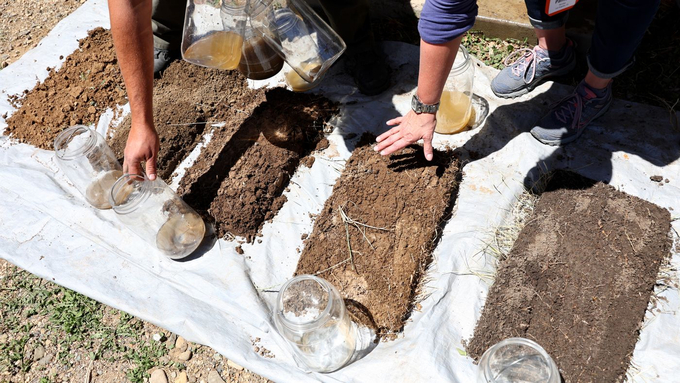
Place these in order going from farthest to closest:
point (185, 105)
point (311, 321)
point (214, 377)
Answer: point (185, 105) < point (214, 377) < point (311, 321)

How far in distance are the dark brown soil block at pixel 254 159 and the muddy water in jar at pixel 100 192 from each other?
41 cm

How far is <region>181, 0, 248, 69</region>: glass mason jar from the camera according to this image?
6.85 ft

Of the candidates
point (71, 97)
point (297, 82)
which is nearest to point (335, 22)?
point (297, 82)

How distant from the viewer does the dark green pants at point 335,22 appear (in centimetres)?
288

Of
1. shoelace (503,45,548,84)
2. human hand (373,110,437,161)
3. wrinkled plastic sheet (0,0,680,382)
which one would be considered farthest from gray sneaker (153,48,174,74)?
shoelace (503,45,548,84)

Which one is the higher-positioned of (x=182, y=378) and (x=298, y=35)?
(x=298, y=35)

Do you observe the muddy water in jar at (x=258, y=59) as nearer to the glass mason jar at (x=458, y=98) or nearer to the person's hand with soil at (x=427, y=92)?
the person's hand with soil at (x=427, y=92)

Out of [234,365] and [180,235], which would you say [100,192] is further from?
[234,365]

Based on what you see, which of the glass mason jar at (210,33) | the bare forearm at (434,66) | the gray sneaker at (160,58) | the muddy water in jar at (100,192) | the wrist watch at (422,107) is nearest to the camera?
the bare forearm at (434,66)

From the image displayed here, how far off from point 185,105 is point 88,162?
0.64 meters

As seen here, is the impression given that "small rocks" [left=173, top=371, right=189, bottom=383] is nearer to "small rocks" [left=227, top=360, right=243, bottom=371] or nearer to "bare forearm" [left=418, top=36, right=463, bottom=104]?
"small rocks" [left=227, top=360, right=243, bottom=371]

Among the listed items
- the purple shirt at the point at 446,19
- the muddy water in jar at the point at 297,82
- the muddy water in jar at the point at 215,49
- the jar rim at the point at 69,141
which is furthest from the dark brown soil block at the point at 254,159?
the purple shirt at the point at 446,19

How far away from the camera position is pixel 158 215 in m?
2.51

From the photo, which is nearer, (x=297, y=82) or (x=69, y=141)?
(x=69, y=141)
